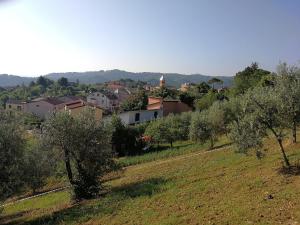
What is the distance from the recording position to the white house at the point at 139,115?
87.4 m

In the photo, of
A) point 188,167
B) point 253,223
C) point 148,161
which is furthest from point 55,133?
point 148,161

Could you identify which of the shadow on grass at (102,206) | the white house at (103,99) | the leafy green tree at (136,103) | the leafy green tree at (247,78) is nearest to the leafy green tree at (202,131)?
the shadow on grass at (102,206)

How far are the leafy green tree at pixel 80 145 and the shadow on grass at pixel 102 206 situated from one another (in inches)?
56.0

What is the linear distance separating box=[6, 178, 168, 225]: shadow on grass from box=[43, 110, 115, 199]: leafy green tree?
142 centimetres

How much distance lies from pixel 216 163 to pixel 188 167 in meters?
2.18

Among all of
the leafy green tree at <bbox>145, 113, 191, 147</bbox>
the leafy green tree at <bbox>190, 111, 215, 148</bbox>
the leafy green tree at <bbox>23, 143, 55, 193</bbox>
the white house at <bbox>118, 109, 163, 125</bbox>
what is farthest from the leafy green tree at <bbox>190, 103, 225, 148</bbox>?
the white house at <bbox>118, 109, 163, 125</bbox>

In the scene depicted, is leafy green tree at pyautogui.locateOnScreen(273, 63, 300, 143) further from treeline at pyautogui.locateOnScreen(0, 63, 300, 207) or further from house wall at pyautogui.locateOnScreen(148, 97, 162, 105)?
house wall at pyautogui.locateOnScreen(148, 97, 162, 105)

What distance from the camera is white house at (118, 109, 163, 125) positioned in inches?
3442

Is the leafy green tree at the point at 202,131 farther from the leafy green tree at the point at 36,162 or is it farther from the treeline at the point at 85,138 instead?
the leafy green tree at the point at 36,162

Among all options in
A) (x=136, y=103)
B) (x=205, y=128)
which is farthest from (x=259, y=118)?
(x=136, y=103)

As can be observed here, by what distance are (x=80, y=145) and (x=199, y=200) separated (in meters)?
9.31

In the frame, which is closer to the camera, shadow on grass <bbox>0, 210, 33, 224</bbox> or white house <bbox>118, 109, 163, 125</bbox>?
shadow on grass <bbox>0, 210, 33, 224</bbox>

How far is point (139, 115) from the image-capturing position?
9019 cm

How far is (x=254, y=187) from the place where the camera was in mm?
19828
